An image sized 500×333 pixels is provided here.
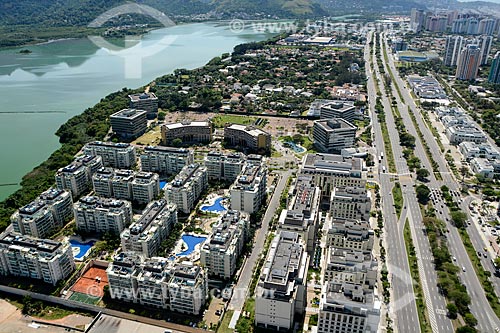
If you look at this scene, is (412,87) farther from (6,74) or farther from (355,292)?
(6,74)

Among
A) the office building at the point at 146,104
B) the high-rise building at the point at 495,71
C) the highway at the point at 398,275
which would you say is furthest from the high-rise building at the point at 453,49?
the office building at the point at 146,104

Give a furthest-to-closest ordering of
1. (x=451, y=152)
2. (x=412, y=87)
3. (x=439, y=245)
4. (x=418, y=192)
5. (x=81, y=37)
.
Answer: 1. (x=81, y=37)
2. (x=412, y=87)
3. (x=451, y=152)
4. (x=418, y=192)
5. (x=439, y=245)

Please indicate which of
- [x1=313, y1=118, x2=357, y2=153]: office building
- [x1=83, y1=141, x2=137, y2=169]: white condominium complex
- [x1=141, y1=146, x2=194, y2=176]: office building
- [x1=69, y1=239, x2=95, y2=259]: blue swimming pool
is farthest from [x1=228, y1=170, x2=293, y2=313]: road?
[x1=83, y1=141, x2=137, y2=169]: white condominium complex

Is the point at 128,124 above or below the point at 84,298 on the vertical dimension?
above

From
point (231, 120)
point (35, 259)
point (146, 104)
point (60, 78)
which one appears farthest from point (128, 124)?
point (60, 78)

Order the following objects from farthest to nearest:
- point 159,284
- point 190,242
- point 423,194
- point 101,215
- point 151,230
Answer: point 423,194 → point 190,242 → point 101,215 → point 151,230 → point 159,284

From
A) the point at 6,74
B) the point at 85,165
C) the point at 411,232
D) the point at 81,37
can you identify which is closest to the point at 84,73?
the point at 6,74

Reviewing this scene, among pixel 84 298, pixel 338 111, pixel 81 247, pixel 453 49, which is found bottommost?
pixel 84 298

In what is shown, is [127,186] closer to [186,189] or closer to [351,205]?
[186,189]
